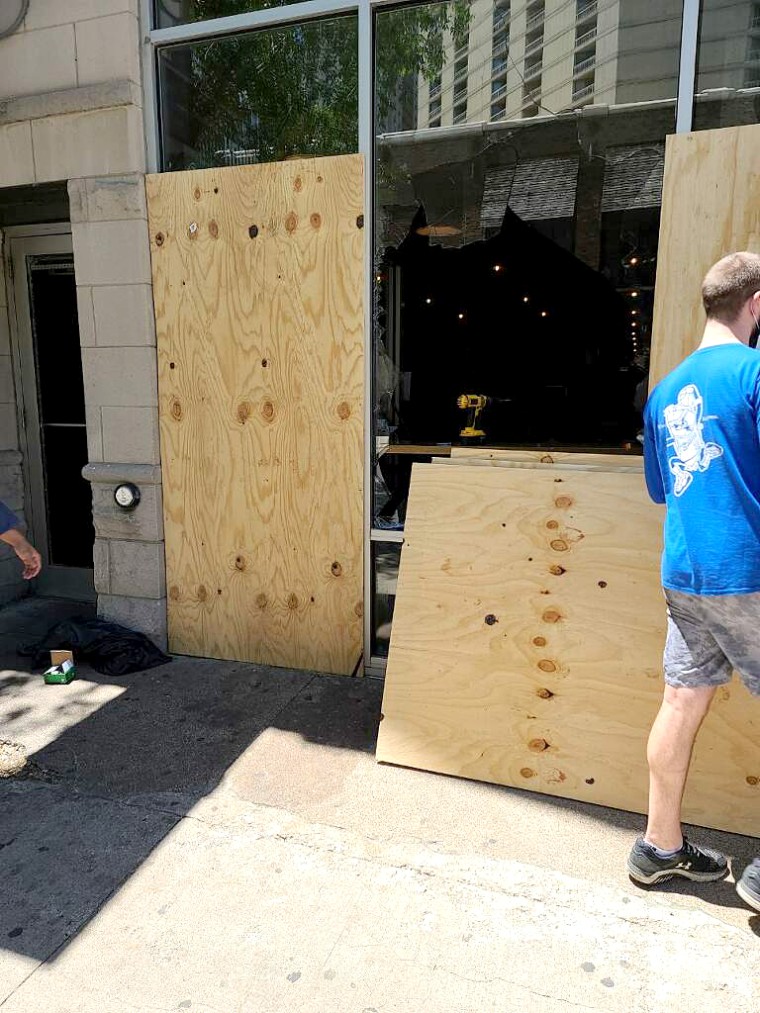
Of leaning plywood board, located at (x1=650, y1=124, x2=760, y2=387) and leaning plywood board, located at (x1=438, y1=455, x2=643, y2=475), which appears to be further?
leaning plywood board, located at (x1=438, y1=455, x2=643, y2=475)

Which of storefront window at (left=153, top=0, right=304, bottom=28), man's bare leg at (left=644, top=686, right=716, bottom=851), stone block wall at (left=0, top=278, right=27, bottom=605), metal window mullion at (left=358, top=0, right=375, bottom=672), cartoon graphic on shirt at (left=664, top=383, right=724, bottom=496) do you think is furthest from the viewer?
stone block wall at (left=0, top=278, right=27, bottom=605)

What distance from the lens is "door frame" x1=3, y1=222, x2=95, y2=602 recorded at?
5219 millimetres

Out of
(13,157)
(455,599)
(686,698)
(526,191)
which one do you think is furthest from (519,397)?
(13,157)

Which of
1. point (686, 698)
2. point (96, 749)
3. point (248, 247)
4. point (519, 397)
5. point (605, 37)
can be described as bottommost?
point (96, 749)

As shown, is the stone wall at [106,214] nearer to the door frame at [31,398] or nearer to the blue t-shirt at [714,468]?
the door frame at [31,398]

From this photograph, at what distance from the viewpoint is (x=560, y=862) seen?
263 cm

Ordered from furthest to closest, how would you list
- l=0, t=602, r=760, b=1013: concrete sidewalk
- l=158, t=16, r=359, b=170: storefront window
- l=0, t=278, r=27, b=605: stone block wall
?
l=0, t=278, r=27, b=605: stone block wall < l=158, t=16, r=359, b=170: storefront window < l=0, t=602, r=760, b=1013: concrete sidewalk

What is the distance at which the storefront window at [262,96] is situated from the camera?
152 inches

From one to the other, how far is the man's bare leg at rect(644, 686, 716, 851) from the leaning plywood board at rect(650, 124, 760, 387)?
1476 mm

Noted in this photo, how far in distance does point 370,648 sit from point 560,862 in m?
1.73

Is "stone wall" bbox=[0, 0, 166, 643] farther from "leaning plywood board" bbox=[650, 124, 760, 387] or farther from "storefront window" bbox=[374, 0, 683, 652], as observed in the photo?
"leaning plywood board" bbox=[650, 124, 760, 387]

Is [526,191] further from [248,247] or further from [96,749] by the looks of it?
[96,749]

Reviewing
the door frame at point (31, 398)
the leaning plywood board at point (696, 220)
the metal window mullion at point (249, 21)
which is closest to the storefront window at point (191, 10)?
the metal window mullion at point (249, 21)

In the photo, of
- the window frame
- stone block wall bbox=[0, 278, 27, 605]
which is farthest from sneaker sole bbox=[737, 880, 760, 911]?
stone block wall bbox=[0, 278, 27, 605]
